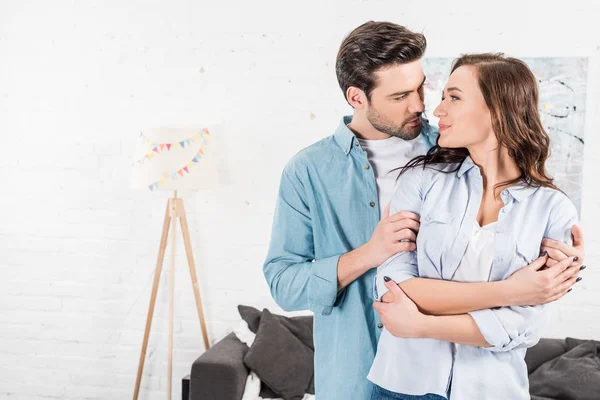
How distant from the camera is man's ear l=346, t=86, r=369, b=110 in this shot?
172 cm

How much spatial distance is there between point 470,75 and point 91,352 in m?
3.24

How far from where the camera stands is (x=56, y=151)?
3949 mm

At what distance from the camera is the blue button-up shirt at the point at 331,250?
5.41 feet

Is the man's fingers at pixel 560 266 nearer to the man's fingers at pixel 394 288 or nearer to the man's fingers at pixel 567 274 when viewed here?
the man's fingers at pixel 567 274

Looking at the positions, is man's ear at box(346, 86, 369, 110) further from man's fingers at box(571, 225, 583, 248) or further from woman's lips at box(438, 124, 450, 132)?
man's fingers at box(571, 225, 583, 248)

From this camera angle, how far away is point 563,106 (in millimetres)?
3613

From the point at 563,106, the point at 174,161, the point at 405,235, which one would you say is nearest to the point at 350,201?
the point at 405,235

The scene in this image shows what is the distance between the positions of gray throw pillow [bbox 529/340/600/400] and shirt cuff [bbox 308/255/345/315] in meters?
2.02

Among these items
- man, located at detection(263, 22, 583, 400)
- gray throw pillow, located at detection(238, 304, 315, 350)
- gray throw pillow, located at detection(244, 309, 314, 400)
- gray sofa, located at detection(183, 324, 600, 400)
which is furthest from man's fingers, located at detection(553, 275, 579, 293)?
gray throw pillow, located at detection(238, 304, 315, 350)

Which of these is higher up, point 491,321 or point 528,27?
point 528,27

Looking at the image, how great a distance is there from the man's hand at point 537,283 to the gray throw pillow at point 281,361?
2100mm

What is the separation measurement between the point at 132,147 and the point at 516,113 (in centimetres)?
281

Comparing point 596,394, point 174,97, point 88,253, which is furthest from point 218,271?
point 596,394

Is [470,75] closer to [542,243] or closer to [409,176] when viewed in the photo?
[409,176]
